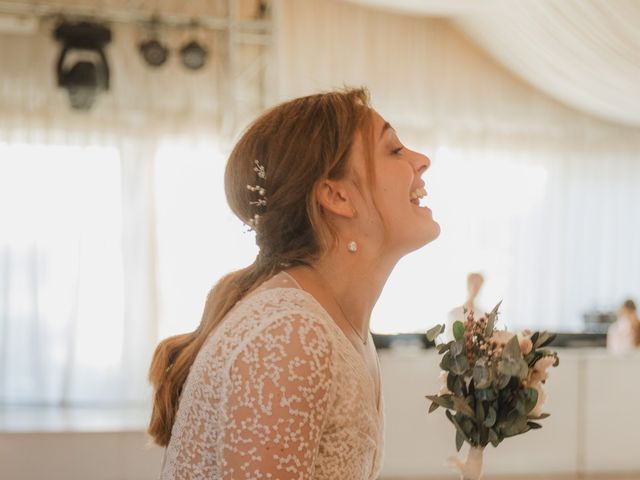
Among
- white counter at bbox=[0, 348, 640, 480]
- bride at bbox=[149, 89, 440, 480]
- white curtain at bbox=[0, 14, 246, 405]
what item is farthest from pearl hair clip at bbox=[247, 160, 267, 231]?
white curtain at bbox=[0, 14, 246, 405]

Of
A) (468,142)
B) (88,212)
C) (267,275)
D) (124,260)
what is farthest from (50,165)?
(267,275)

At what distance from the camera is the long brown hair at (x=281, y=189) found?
55.2 inches

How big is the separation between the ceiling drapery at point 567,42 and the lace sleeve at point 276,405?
5.77 metres

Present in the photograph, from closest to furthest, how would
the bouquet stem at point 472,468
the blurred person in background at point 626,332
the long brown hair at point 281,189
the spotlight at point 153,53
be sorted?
the long brown hair at point 281,189 → the bouquet stem at point 472,468 → the blurred person in background at point 626,332 → the spotlight at point 153,53

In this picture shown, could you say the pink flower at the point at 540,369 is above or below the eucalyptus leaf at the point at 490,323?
below

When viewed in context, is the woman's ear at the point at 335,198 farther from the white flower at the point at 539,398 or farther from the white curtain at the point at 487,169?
the white curtain at the point at 487,169

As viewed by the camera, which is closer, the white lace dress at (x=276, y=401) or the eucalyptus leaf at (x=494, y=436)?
the white lace dress at (x=276, y=401)

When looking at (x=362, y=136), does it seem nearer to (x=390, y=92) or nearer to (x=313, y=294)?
(x=313, y=294)

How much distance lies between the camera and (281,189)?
1.41 meters

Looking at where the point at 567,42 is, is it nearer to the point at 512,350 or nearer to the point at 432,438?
the point at 432,438

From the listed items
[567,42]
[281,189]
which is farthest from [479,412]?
[567,42]

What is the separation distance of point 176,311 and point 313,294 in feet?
26.0

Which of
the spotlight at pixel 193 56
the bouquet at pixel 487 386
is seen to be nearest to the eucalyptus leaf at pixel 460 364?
the bouquet at pixel 487 386

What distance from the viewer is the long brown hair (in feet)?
4.60
